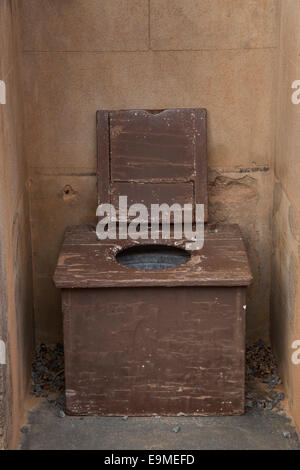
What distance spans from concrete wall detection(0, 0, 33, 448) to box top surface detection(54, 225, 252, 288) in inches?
10.0

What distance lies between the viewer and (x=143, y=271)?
404 cm

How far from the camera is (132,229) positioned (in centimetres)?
458

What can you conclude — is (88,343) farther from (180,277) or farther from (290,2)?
(290,2)

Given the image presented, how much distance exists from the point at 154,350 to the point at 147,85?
59.0 inches

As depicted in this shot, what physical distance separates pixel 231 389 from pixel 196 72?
5.72ft

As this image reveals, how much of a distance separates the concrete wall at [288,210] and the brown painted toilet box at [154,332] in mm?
273

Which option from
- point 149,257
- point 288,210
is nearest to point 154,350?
point 149,257

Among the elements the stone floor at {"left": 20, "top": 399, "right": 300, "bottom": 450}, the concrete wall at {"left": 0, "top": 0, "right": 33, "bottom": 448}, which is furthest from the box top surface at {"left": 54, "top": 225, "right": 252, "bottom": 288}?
the stone floor at {"left": 20, "top": 399, "right": 300, "bottom": 450}

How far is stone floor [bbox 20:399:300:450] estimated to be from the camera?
3965mm

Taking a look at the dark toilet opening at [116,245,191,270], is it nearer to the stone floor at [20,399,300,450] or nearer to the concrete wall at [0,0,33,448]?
the concrete wall at [0,0,33,448]

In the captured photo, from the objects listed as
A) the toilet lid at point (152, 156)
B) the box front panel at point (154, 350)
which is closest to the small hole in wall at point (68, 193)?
the toilet lid at point (152, 156)

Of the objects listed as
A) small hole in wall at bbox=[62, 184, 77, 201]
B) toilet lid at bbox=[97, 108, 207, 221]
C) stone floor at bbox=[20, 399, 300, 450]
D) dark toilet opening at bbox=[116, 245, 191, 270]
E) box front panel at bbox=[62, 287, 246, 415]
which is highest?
toilet lid at bbox=[97, 108, 207, 221]

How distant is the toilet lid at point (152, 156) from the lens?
4578 mm

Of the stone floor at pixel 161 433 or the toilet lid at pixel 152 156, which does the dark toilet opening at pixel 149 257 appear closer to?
the toilet lid at pixel 152 156
